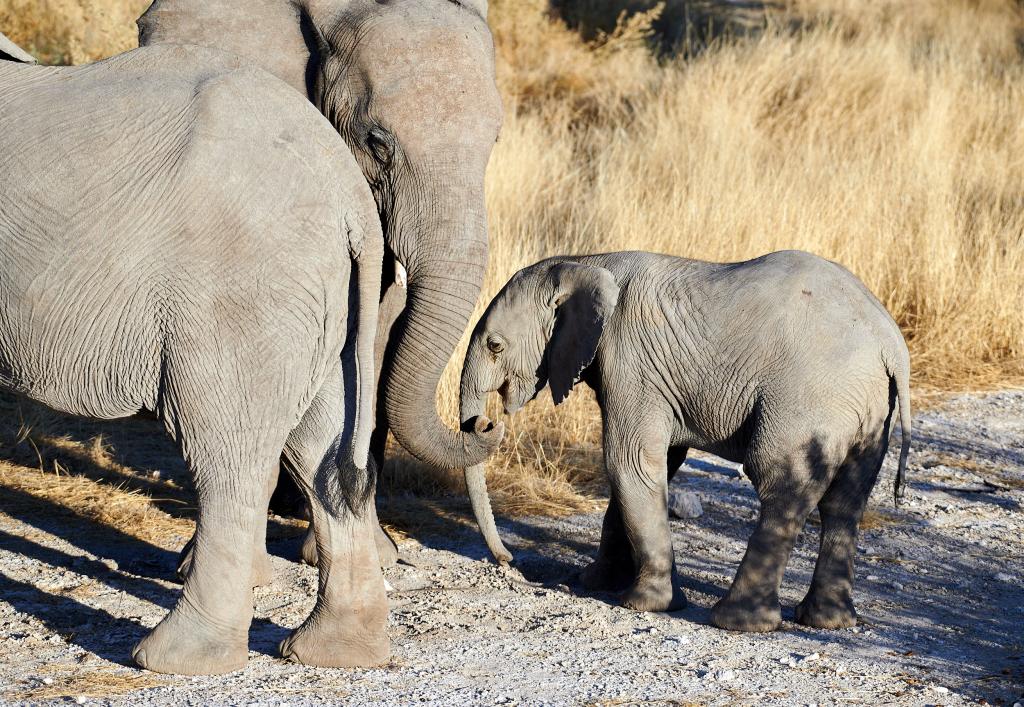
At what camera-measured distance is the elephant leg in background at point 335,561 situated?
14.5ft

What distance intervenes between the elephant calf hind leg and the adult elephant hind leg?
199cm

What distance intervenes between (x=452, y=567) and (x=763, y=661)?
1.51 meters

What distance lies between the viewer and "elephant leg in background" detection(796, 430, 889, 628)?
16.2ft

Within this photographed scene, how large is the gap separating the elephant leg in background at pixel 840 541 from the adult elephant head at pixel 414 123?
123cm

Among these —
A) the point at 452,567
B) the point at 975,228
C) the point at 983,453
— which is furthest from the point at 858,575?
the point at 975,228

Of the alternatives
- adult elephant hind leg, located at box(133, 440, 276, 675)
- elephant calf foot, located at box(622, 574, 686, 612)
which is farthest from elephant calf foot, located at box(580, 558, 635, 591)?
adult elephant hind leg, located at box(133, 440, 276, 675)

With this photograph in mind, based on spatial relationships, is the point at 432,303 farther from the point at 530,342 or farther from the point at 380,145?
the point at 530,342

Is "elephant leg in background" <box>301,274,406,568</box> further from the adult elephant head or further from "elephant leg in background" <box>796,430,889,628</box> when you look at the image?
"elephant leg in background" <box>796,430,889,628</box>

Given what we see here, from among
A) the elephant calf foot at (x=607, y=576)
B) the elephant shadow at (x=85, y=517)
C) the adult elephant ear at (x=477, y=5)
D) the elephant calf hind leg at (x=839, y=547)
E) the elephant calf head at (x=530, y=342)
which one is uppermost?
the adult elephant ear at (x=477, y=5)

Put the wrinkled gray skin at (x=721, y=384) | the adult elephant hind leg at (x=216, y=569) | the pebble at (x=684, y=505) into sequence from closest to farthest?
the adult elephant hind leg at (x=216, y=569), the wrinkled gray skin at (x=721, y=384), the pebble at (x=684, y=505)

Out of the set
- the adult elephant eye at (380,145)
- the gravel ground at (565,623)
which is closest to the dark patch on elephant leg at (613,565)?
the gravel ground at (565,623)

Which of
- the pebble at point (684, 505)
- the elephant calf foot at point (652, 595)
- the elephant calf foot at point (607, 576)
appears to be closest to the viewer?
the elephant calf foot at point (652, 595)

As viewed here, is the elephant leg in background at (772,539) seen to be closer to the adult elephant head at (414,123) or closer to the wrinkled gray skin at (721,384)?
the wrinkled gray skin at (721,384)

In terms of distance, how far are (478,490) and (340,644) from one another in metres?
1.14
